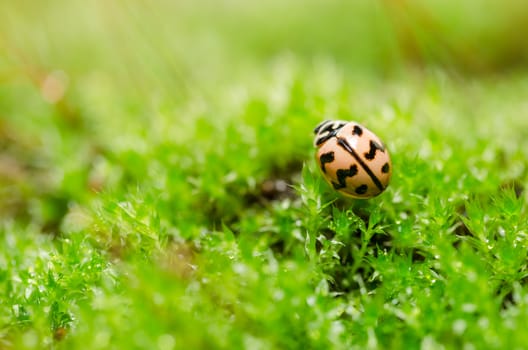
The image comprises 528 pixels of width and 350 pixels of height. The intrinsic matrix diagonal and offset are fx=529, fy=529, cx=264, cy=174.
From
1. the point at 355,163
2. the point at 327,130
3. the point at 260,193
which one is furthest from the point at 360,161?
the point at 260,193

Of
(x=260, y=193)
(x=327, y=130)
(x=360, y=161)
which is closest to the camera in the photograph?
(x=360, y=161)

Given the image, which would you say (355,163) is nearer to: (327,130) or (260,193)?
(327,130)

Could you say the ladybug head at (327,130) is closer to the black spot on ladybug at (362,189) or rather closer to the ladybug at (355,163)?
the ladybug at (355,163)

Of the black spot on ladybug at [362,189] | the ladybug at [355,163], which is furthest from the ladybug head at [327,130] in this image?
the black spot on ladybug at [362,189]

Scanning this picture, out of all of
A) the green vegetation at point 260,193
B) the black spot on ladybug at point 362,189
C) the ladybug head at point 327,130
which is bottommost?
the green vegetation at point 260,193

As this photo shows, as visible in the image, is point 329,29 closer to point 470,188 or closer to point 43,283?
point 470,188

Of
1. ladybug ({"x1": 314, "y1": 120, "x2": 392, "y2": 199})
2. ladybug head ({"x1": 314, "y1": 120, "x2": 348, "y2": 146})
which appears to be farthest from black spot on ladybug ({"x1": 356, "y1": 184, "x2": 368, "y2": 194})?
ladybug head ({"x1": 314, "y1": 120, "x2": 348, "y2": 146})
